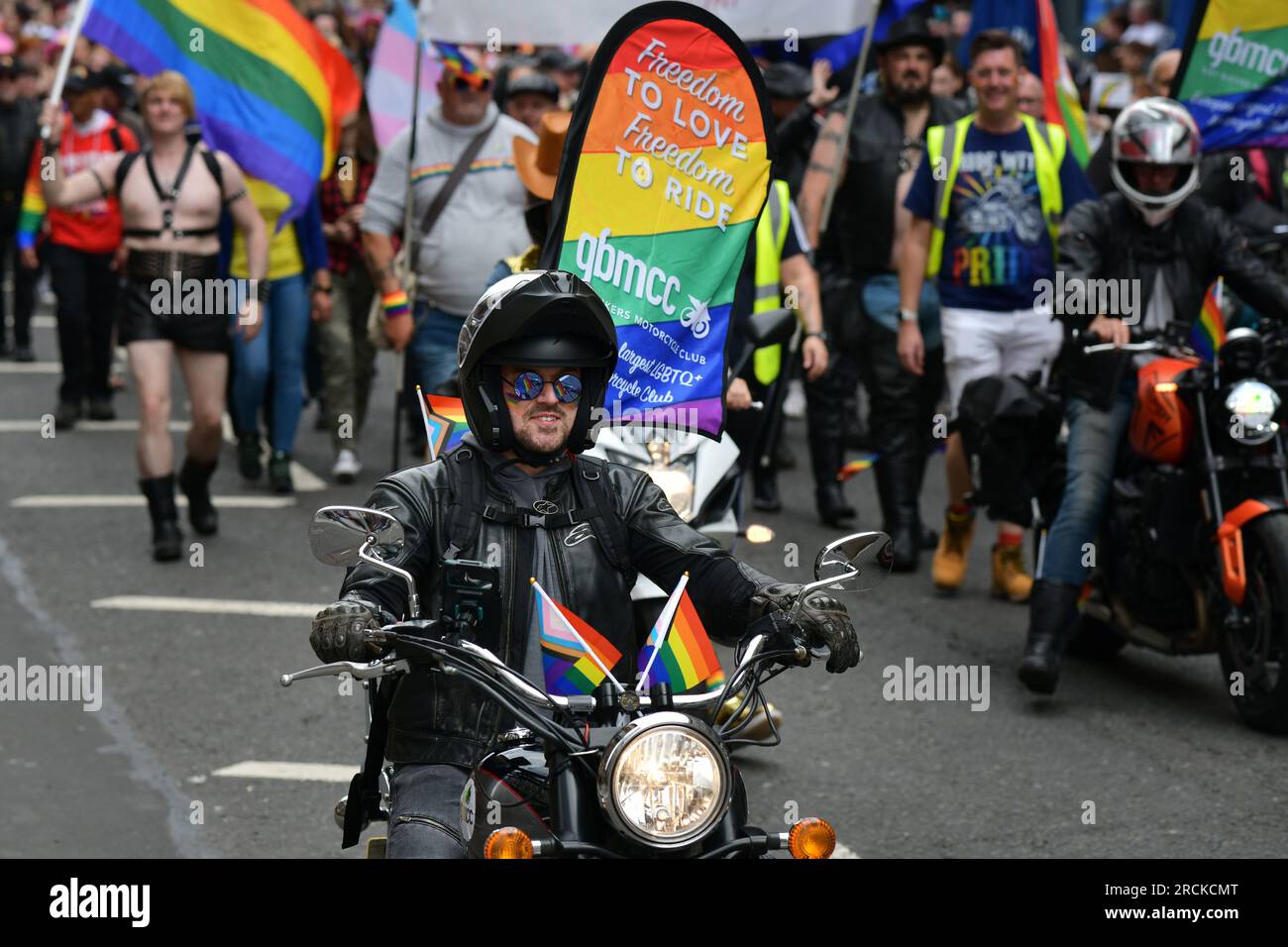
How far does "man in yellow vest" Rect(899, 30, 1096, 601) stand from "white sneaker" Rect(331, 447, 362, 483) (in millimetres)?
3904

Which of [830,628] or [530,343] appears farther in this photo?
[530,343]

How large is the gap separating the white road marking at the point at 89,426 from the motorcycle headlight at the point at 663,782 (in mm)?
10941

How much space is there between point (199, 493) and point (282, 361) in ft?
5.11

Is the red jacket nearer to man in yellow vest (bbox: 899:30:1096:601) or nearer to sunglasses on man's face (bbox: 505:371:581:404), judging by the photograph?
man in yellow vest (bbox: 899:30:1096:601)

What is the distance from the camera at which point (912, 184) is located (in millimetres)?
9828

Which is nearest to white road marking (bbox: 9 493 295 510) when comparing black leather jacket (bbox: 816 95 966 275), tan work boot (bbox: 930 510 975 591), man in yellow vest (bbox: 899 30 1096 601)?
black leather jacket (bbox: 816 95 966 275)

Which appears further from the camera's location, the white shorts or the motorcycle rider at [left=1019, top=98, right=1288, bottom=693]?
the white shorts

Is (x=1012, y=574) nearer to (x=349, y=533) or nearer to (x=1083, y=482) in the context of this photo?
(x=1083, y=482)

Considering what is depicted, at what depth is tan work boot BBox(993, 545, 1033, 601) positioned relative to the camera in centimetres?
964

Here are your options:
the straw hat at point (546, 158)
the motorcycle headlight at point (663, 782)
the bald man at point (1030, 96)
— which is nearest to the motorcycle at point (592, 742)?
the motorcycle headlight at point (663, 782)

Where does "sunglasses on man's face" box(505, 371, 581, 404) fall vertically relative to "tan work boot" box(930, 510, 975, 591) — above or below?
above

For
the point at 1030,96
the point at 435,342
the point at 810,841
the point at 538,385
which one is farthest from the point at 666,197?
the point at 1030,96

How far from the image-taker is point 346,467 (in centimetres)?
1230

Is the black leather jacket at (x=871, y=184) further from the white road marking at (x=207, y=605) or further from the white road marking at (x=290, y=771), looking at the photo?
the white road marking at (x=290, y=771)
